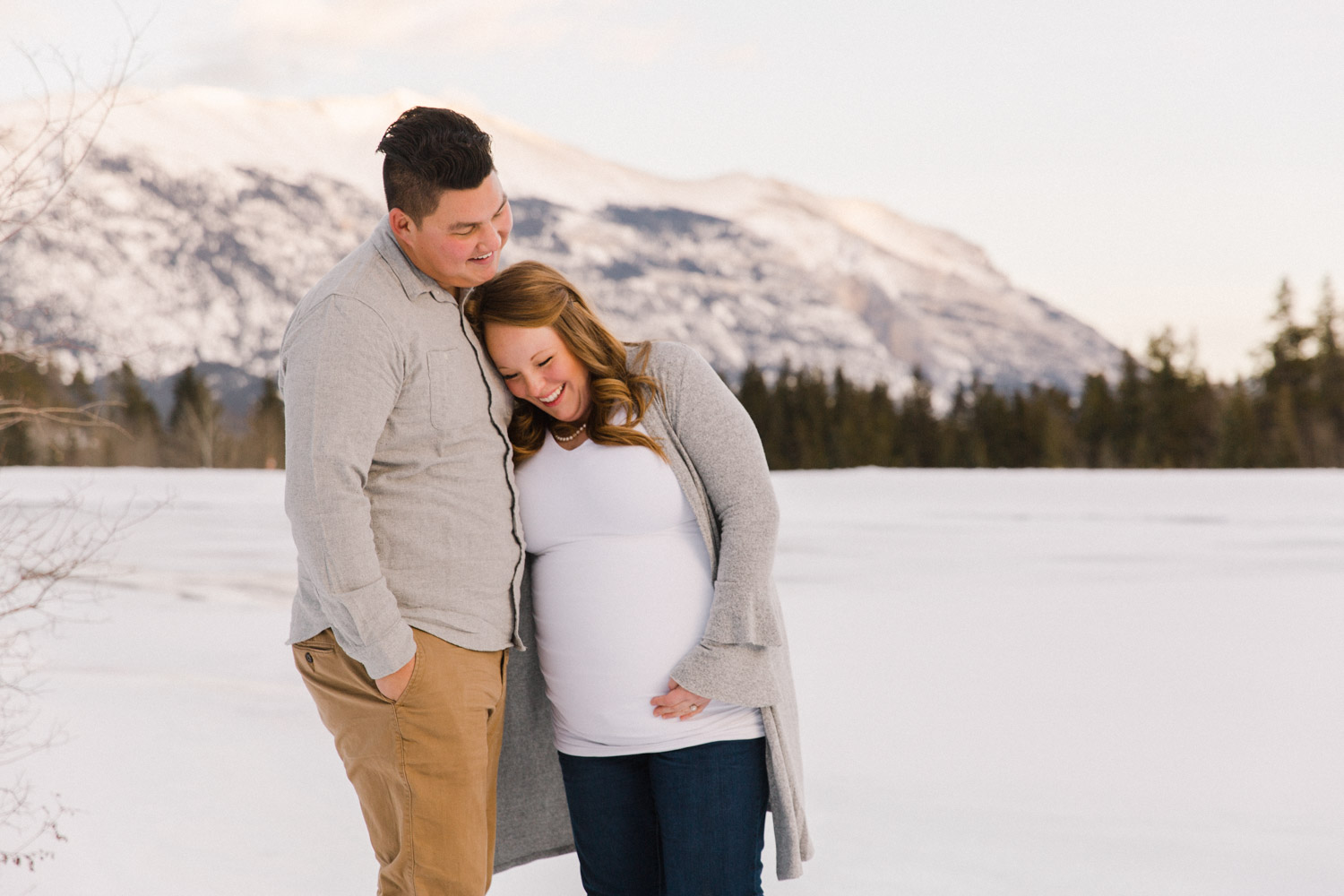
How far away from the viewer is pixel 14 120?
299 cm

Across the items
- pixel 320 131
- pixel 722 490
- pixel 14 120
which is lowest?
pixel 722 490

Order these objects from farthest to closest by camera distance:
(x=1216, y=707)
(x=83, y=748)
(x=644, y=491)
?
(x=1216, y=707)
(x=83, y=748)
(x=644, y=491)

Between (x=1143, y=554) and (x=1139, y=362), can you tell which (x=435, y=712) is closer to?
(x=1143, y=554)

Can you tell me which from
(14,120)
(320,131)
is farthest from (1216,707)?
(320,131)

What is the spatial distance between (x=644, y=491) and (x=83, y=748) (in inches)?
139

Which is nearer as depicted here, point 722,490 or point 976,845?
point 722,490

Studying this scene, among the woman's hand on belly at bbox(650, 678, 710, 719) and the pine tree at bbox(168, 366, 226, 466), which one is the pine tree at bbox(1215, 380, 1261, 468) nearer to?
the woman's hand on belly at bbox(650, 678, 710, 719)

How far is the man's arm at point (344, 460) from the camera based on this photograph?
5.52 feet

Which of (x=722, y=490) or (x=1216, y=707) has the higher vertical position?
(x=722, y=490)

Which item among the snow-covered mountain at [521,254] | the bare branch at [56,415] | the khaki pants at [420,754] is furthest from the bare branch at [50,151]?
the snow-covered mountain at [521,254]

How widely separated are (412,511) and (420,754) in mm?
420

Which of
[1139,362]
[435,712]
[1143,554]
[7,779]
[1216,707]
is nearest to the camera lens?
[435,712]

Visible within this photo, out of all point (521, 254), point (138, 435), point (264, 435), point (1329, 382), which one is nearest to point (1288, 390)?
point (1329, 382)

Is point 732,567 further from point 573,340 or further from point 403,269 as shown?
point 403,269
